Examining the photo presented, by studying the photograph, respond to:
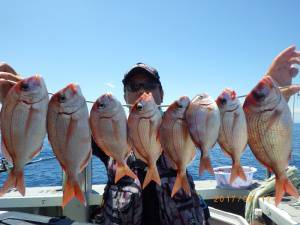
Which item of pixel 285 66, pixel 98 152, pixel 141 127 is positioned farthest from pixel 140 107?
pixel 98 152

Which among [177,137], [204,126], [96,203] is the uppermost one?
[204,126]

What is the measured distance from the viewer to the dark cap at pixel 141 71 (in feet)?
12.6

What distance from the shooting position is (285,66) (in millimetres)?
2730

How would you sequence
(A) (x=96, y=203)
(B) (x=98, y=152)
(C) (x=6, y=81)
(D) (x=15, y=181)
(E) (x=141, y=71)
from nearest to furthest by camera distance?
(D) (x=15, y=181), (C) (x=6, y=81), (B) (x=98, y=152), (E) (x=141, y=71), (A) (x=96, y=203)

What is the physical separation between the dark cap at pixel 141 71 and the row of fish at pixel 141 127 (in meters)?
1.37

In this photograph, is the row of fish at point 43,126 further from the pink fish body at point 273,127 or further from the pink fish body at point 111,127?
the pink fish body at point 273,127

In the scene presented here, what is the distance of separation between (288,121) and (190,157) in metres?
0.76

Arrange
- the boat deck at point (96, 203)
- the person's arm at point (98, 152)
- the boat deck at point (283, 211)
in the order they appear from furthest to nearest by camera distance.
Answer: the boat deck at point (96, 203), the boat deck at point (283, 211), the person's arm at point (98, 152)

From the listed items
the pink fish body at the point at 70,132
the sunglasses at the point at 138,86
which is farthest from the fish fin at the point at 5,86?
the sunglasses at the point at 138,86

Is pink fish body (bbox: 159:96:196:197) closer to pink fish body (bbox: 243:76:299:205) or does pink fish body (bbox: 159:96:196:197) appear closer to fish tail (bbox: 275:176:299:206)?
pink fish body (bbox: 243:76:299:205)

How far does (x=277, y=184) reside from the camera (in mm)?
2459

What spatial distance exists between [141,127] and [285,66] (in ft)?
4.21

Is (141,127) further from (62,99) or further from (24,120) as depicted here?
(24,120)

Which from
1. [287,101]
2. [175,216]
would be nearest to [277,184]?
[287,101]
